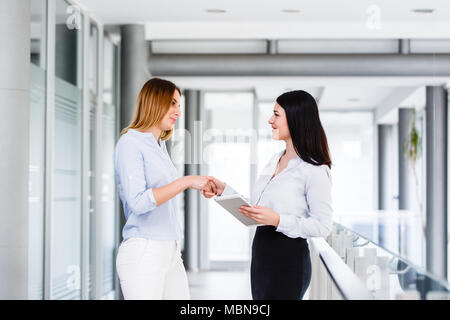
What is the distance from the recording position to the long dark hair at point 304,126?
6.49 ft

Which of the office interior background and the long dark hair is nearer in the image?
the long dark hair

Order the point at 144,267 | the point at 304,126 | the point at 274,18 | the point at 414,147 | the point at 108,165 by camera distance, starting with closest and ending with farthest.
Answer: the point at 144,267
the point at 304,126
the point at 274,18
the point at 108,165
the point at 414,147

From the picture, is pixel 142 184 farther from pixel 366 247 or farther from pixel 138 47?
pixel 138 47

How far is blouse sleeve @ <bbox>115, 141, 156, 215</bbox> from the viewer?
1782 mm

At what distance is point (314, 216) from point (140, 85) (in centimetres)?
291

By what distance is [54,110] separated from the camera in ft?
13.2

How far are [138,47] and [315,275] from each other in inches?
91.6

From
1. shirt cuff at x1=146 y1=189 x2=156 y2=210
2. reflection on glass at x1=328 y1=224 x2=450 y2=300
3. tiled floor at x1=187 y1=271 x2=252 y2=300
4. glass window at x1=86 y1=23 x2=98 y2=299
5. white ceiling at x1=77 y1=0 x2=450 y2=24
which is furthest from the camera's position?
tiled floor at x1=187 y1=271 x2=252 y2=300

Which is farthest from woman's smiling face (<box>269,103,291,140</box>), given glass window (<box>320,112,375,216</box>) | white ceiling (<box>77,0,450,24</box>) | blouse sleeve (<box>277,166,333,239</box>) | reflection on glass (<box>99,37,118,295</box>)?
glass window (<box>320,112,375,216</box>)

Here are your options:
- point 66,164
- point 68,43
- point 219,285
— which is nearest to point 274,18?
point 68,43

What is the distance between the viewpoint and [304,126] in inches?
78.2

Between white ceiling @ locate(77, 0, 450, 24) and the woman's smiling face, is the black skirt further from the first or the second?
white ceiling @ locate(77, 0, 450, 24)

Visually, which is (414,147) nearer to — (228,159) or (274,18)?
(228,159)

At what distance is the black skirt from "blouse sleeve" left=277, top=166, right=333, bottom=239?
0.19 feet
